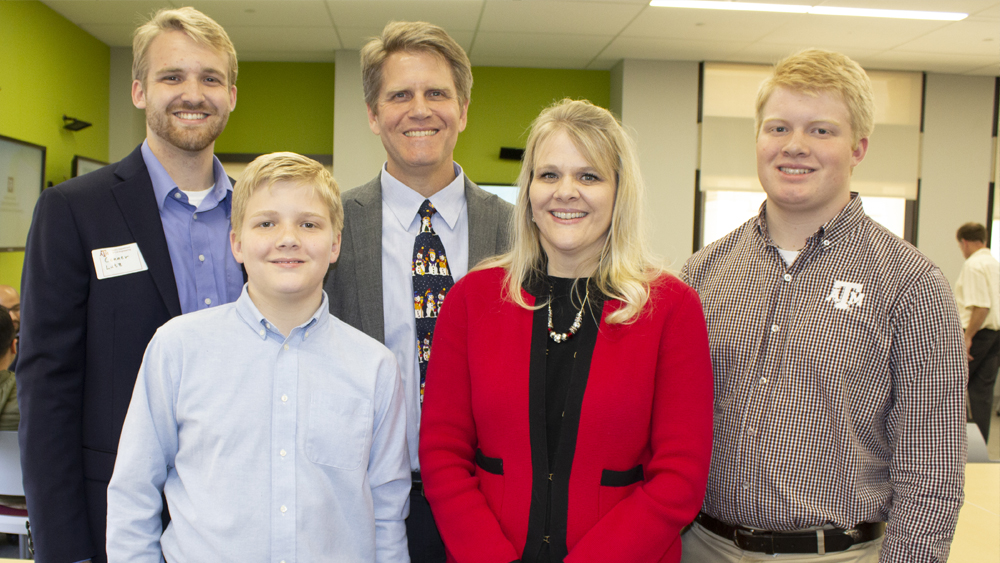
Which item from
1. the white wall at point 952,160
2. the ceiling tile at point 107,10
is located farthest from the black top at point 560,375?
the white wall at point 952,160

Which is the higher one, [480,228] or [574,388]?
[480,228]

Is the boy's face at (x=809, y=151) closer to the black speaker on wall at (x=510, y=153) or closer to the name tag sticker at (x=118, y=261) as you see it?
the name tag sticker at (x=118, y=261)

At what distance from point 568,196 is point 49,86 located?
642 centimetres

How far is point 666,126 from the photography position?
24.5 ft

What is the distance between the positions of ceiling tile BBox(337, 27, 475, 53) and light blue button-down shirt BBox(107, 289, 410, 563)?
218 inches

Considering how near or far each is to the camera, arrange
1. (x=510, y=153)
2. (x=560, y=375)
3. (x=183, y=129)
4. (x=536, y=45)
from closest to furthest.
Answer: (x=560, y=375)
(x=183, y=129)
(x=536, y=45)
(x=510, y=153)

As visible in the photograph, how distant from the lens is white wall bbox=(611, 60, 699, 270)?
7.44 m

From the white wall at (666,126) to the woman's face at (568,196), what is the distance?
614 cm

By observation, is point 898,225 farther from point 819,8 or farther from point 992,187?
A: point 819,8

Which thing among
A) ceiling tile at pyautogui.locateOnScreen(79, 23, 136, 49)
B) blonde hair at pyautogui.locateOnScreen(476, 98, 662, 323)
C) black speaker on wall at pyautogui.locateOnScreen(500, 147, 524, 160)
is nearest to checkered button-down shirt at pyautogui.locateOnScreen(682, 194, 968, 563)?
blonde hair at pyautogui.locateOnScreen(476, 98, 662, 323)

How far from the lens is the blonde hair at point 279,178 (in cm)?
150

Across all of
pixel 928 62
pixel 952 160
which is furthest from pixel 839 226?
pixel 952 160

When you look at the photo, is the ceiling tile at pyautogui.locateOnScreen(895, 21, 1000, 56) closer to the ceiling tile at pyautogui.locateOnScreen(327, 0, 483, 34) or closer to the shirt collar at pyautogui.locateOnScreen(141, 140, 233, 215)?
the ceiling tile at pyautogui.locateOnScreen(327, 0, 483, 34)

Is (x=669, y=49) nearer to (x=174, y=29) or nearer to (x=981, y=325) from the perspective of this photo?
(x=981, y=325)
